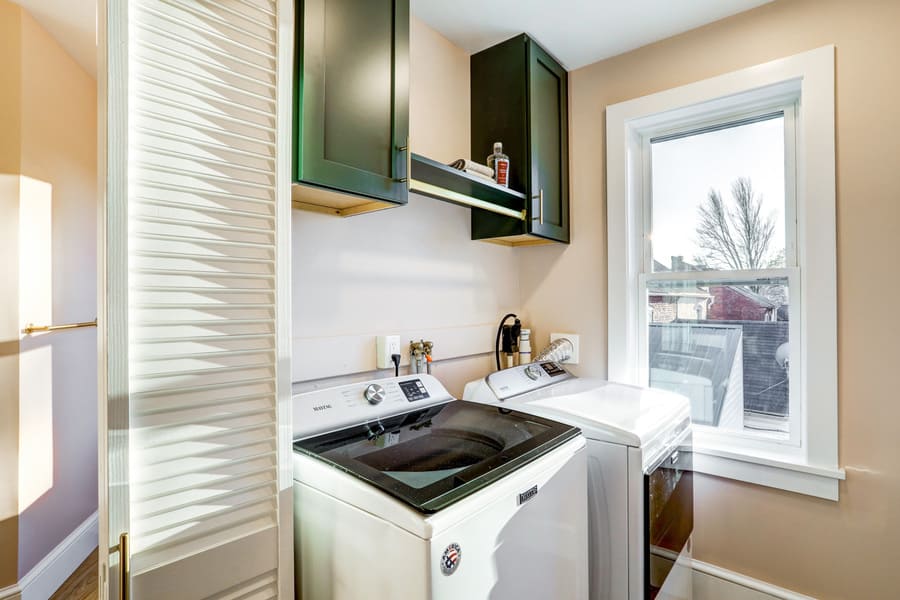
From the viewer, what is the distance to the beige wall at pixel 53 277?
1.81 meters

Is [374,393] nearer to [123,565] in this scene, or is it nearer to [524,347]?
[123,565]

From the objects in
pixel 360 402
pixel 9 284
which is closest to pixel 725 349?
pixel 360 402

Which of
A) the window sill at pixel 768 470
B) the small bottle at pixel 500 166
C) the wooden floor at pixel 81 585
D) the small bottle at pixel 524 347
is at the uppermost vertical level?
the small bottle at pixel 500 166

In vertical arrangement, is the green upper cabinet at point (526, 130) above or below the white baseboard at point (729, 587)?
above

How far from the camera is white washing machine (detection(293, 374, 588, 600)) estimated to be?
812mm

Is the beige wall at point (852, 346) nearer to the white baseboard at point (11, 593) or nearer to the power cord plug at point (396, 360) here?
the power cord plug at point (396, 360)

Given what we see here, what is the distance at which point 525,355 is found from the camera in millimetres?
2225

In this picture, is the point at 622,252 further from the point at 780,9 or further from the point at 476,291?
the point at 780,9

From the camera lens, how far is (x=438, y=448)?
1.16 m

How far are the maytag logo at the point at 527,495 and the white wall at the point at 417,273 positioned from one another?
0.78 m

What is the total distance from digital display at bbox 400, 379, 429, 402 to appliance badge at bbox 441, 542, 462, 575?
67cm

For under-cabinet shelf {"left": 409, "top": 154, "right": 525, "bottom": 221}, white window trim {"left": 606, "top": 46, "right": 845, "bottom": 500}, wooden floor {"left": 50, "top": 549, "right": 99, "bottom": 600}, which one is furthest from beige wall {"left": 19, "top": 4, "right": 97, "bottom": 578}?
white window trim {"left": 606, "top": 46, "right": 845, "bottom": 500}

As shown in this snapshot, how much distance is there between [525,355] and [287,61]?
5.50ft

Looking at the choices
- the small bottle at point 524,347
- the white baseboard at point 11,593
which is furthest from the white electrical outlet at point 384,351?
the white baseboard at point 11,593
